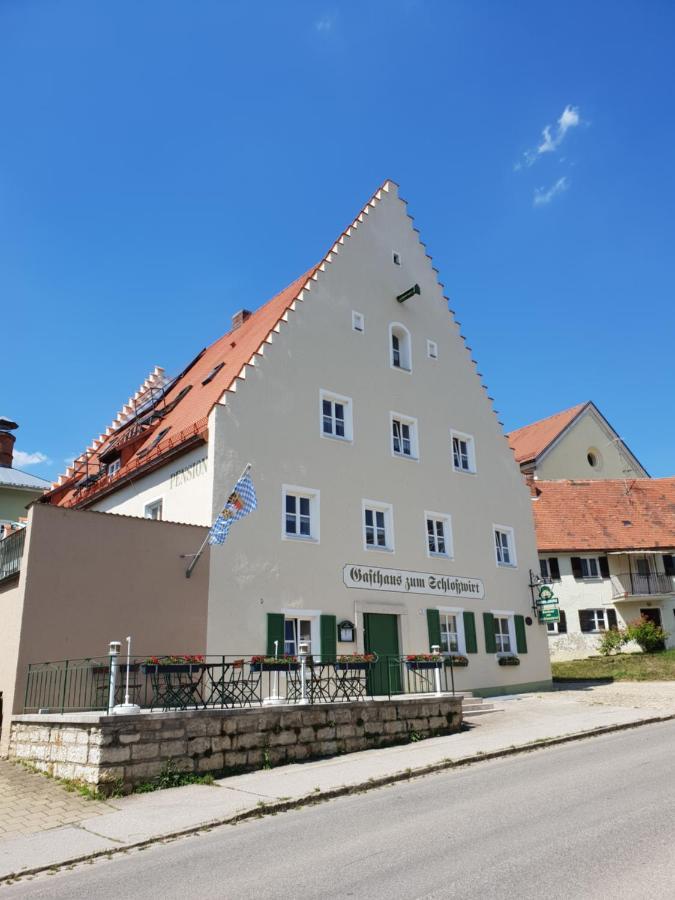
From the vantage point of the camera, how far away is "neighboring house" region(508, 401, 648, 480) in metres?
43.1

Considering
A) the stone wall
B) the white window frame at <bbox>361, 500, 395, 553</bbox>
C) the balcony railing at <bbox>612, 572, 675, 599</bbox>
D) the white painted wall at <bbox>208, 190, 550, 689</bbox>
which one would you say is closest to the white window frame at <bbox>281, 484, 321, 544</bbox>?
the white painted wall at <bbox>208, 190, 550, 689</bbox>

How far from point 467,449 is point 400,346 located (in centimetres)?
410

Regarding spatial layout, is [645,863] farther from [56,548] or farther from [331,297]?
[331,297]

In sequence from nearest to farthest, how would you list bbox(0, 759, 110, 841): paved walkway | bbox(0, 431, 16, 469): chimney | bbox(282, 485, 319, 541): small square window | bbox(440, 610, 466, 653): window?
bbox(0, 759, 110, 841): paved walkway, bbox(282, 485, 319, 541): small square window, bbox(440, 610, 466, 653): window, bbox(0, 431, 16, 469): chimney

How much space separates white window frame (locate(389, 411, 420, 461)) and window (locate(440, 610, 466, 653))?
4.66 metres

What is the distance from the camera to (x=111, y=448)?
23.3m

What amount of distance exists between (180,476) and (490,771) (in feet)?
34.4

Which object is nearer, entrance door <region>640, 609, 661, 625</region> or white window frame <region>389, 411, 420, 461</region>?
white window frame <region>389, 411, 420, 461</region>

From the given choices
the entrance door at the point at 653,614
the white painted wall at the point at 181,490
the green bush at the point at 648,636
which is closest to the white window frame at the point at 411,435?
the white painted wall at the point at 181,490

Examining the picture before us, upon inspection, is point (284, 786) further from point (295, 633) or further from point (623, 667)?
point (623, 667)

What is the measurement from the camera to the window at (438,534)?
22.0 metres

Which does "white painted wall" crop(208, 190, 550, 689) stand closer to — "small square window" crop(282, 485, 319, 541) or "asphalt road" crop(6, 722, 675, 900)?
"small square window" crop(282, 485, 319, 541)

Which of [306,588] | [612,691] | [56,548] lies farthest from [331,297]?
Result: [612,691]

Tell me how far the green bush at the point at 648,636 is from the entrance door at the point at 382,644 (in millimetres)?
18671
